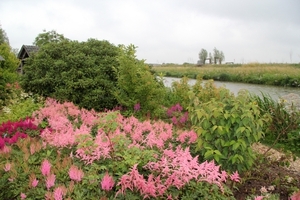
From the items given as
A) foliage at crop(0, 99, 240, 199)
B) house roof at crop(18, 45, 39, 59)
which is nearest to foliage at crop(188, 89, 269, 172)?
foliage at crop(0, 99, 240, 199)

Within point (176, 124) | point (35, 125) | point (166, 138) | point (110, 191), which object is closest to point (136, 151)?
point (110, 191)

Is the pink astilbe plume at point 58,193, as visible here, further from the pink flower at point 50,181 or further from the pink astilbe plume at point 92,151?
the pink astilbe plume at point 92,151

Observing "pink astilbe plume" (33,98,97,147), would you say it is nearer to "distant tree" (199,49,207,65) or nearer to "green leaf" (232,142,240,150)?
"green leaf" (232,142,240,150)

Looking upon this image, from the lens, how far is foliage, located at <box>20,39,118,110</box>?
613cm

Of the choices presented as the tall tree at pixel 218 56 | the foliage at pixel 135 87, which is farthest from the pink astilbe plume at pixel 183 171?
the tall tree at pixel 218 56

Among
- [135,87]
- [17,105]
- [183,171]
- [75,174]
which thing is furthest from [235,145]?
[17,105]

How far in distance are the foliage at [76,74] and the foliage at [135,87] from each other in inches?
20.0

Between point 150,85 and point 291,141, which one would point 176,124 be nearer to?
point 150,85

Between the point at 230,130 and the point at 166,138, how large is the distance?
2.34 ft

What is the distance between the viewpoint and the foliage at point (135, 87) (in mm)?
5633

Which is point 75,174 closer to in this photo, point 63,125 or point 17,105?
point 63,125

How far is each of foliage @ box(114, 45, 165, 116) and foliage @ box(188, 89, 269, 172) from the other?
2.48 m

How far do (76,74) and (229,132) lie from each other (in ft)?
13.5

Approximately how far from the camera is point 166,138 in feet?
10.9
